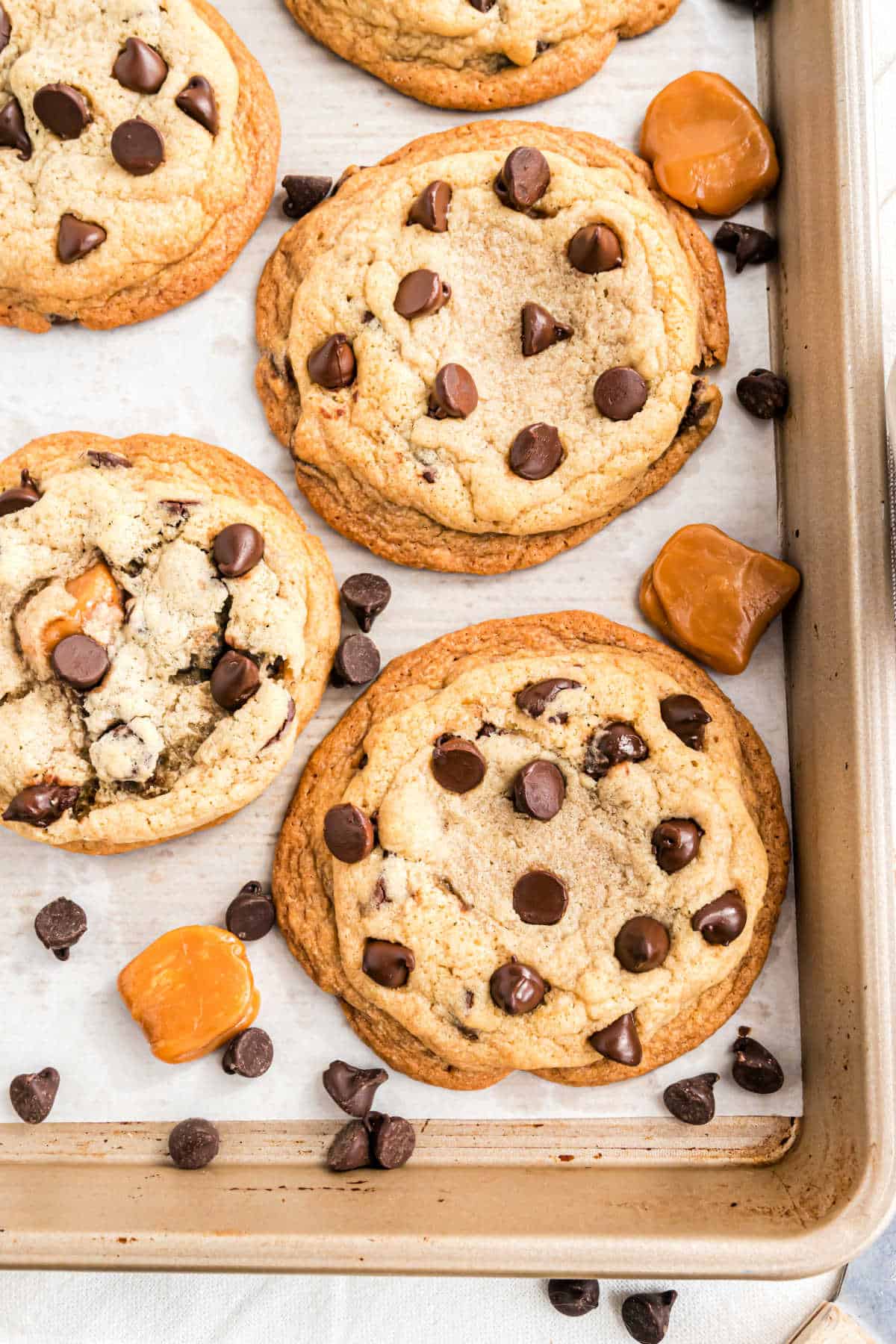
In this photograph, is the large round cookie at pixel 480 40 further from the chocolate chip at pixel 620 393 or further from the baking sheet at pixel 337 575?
the chocolate chip at pixel 620 393

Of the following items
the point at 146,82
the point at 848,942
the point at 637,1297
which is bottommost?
the point at 637,1297

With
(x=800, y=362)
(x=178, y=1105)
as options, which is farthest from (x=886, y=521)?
(x=178, y=1105)

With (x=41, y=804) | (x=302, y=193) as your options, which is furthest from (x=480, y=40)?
(x=41, y=804)

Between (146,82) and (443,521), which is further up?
(146,82)

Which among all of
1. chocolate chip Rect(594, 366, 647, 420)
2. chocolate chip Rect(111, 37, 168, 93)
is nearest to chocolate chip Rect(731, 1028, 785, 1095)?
chocolate chip Rect(594, 366, 647, 420)

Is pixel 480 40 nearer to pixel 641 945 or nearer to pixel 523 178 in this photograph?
pixel 523 178

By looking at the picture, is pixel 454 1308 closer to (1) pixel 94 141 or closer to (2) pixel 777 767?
(2) pixel 777 767

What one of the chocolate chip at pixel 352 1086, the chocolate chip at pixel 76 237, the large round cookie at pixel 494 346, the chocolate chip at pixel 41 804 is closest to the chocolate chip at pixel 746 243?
the large round cookie at pixel 494 346
